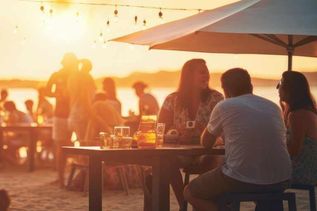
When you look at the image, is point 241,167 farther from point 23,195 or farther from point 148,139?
point 23,195

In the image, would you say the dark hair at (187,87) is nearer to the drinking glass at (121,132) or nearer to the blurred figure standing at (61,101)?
the drinking glass at (121,132)

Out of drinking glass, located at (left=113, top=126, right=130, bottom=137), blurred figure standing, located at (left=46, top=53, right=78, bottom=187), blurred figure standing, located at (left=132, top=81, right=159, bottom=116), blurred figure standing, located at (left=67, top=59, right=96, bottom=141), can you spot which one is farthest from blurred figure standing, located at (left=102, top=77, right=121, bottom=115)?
drinking glass, located at (left=113, top=126, right=130, bottom=137)

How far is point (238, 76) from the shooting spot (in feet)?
15.0

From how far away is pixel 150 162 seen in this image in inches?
181

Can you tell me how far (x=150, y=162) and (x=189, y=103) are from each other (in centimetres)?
118

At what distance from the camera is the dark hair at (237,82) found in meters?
4.54

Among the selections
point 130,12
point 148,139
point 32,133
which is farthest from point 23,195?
point 130,12

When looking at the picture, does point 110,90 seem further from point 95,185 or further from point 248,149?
point 248,149

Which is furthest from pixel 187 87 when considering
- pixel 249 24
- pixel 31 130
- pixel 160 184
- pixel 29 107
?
pixel 29 107

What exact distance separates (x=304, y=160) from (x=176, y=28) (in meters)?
1.37

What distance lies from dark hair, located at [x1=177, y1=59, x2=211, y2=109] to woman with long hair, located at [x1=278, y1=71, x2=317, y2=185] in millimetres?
768

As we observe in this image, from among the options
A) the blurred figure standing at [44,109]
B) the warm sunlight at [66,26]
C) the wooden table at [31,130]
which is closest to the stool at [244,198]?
the wooden table at [31,130]

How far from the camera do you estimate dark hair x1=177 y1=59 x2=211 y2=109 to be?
5.68 metres

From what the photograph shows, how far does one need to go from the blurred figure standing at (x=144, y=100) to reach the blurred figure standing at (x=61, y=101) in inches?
70.2
